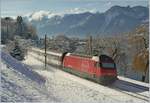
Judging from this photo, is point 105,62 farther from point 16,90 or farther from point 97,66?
point 16,90

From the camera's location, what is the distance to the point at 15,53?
2566 inches

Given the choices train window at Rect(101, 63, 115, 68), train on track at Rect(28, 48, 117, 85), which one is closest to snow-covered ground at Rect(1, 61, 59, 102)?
train on track at Rect(28, 48, 117, 85)

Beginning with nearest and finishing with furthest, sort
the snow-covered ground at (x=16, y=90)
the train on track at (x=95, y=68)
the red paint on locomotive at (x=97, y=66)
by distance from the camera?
the snow-covered ground at (x=16, y=90) < the train on track at (x=95, y=68) < the red paint on locomotive at (x=97, y=66)

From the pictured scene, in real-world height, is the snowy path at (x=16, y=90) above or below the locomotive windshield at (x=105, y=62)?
above

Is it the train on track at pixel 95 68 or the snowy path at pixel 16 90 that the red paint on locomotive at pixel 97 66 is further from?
the snowy path at pixel 16 90

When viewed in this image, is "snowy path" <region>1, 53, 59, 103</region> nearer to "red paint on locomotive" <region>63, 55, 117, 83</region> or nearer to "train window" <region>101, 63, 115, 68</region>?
"red paint on locomotive" <region>63, 55, 117, 83</region>

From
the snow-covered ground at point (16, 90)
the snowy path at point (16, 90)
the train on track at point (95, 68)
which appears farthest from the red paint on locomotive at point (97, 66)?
the snow-covered ground at point (16, 90)

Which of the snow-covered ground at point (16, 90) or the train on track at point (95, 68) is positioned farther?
Result: the train on track at point (95, 68)

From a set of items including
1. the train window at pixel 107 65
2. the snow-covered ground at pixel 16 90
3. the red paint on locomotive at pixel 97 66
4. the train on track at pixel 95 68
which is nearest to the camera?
the snow-covered ground at pixel 16 90

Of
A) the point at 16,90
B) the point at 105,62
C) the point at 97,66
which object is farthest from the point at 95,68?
the point at 16,90

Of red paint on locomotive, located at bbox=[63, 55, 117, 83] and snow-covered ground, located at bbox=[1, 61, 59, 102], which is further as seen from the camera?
red paint on locomotive, located at bbox=[63, 55, 117, 83]

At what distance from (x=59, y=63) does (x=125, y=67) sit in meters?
25.7

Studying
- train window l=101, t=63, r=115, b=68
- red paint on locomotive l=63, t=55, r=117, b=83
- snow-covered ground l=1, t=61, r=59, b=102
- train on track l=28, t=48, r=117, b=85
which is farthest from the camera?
train window l=101, t=63, r=115, b=68

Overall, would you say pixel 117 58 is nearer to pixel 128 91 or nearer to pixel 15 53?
pixel 15 53
